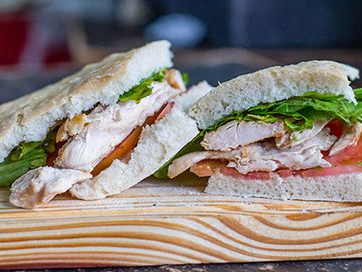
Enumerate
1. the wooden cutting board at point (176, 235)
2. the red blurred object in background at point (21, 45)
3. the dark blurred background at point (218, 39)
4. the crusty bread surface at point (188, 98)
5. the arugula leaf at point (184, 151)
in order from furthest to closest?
1. the red blurred object in background at point (21, 45)
2. the dark blurred background at point (218, 39)
3. the crusty bread surface at point (188, 98)
4. the arugula leaf at point (184, 151)
5. the wooden cutting board at point (176, 235)

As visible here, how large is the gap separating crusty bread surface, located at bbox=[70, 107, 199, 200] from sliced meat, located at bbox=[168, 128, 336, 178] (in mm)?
63

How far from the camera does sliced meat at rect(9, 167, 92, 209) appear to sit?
162 cm

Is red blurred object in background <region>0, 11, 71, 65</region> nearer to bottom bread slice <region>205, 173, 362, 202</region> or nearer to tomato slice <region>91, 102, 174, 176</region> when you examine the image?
tomato slice <region>91, 102, 174, 176</region>

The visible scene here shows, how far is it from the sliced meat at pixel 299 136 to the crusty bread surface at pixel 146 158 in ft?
0.69

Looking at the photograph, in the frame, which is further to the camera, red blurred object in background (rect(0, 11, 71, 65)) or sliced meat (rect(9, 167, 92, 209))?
red blurred object in background (rect(0, 11, 71, 65))

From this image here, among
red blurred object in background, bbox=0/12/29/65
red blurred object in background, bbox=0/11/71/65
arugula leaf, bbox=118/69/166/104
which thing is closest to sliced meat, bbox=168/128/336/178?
arugula leaf, bbox=118/69/166/104

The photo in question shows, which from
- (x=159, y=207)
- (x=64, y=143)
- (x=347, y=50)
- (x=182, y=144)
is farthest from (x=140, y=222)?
(x=347, y=50)

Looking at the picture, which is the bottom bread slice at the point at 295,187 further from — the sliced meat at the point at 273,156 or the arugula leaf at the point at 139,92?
the arugula leaf at the point at 139,92

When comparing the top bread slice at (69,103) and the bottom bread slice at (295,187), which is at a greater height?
the top bread slice at (69,103)

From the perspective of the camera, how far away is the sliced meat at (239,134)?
1.66m

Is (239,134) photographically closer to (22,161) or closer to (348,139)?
(348,139)

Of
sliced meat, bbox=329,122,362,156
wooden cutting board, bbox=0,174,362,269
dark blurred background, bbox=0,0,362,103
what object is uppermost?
sliced meat, bbox=329,122,362,156

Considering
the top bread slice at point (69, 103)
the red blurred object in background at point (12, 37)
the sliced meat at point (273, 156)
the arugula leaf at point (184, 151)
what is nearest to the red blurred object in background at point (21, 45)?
the red blurred object in background at point (12, 37)

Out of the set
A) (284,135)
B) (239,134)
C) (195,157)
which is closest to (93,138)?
(195,157)
